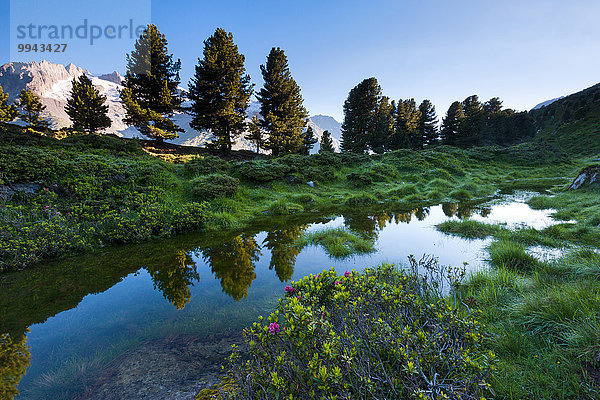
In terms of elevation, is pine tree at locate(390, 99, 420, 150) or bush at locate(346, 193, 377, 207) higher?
pine tree at locate(390, 99, 420, 150)

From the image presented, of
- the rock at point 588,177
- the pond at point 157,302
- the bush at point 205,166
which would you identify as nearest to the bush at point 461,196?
the rock at point 588,177

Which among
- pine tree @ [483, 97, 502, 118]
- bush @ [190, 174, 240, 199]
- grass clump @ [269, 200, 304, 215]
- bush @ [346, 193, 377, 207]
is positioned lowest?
grass clump @ [269, 200, 304, 215]

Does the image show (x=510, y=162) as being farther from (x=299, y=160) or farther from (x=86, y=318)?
(x=86, y=318)

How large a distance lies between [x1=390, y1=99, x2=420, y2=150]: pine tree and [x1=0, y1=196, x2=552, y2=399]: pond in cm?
3839

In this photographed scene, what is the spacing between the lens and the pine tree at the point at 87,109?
34281 millimetres

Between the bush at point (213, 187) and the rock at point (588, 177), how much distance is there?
1993 centimetres

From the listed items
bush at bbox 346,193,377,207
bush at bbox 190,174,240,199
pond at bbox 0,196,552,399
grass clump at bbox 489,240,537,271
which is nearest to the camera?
pond at bbox 0,196,552,399

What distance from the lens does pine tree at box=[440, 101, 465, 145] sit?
2047 inches

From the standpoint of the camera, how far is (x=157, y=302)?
4234 mm

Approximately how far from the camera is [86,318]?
12.5ft

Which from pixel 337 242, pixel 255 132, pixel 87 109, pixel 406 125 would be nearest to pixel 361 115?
pixel 406 125

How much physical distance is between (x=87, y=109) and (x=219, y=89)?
25.8 meters

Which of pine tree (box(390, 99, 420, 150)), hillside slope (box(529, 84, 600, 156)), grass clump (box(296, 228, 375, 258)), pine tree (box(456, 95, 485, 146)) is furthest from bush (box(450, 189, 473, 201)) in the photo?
pine tree (box(456, 95, 485, 146))

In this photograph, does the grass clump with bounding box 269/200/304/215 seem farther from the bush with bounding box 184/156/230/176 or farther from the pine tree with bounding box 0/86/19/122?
the pine tree with bounding box 0/86/19/122
